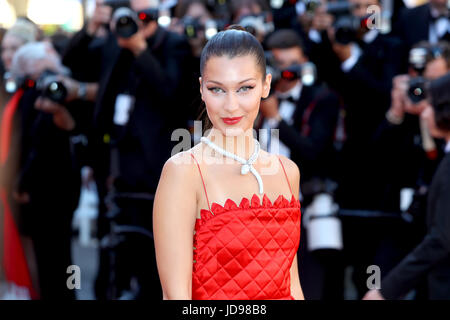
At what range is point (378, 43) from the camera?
5.01 metres

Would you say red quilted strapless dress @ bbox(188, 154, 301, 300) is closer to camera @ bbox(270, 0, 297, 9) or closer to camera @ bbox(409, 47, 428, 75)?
camera @ bbox(409, 47, 428, 75)

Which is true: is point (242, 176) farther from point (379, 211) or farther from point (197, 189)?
point (379, 211)

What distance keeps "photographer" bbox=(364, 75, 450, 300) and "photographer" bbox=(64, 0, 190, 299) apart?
1793mm

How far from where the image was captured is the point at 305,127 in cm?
455

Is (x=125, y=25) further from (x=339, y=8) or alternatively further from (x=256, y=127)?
(x=339, y=8)

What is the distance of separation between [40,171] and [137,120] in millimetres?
844

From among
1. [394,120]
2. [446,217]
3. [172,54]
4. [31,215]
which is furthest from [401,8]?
[31,215]

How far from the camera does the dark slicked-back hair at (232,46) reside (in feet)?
7.02

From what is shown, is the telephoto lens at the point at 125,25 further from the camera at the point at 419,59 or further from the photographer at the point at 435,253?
the photographer at the point at 435,253

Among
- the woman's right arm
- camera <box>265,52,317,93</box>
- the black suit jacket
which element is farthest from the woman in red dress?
camera <box>265,52,317,93</box>

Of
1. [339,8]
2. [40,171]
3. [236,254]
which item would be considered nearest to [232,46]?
[236,254]

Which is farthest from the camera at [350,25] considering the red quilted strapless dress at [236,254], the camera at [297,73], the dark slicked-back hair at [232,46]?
the red quilted strapless dress at [236,254]

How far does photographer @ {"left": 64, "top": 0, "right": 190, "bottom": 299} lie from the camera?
4.57m

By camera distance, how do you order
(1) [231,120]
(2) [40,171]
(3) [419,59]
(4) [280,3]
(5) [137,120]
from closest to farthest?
(1) [231,120] < (3) [419,59] < (5) [137,120] < (2) [40,171] < (4) [280,3]
